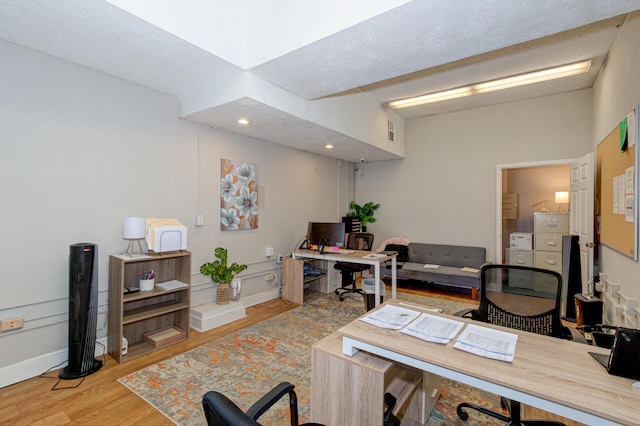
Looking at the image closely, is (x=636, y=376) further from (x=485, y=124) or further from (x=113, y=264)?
(x=485, y=124)

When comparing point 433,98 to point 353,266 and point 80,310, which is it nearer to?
point 353,266

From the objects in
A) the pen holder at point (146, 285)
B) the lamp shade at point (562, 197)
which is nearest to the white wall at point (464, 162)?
the lamp shade at point (562, 197)

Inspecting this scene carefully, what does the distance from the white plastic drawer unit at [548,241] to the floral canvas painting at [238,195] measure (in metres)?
4.87

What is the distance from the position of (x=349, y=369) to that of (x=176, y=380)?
1.69 m

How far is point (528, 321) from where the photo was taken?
1.85 meters

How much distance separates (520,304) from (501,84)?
347 cm

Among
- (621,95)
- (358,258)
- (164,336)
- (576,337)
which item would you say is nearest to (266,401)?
(576,337)

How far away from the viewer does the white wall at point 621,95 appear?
7.36 ft

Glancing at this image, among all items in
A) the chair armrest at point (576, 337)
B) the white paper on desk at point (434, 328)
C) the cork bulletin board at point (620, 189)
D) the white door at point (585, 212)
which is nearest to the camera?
the white paper on desk at point (434, 328)

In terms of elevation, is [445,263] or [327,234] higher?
[327,234]

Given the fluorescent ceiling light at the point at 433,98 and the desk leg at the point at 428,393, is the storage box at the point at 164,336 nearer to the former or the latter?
the desk leg at the point at 428,393

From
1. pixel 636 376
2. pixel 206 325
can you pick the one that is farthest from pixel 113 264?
pixel 636 376

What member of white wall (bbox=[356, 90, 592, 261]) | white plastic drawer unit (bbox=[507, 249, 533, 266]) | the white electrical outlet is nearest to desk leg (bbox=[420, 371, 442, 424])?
the white electrical outlet

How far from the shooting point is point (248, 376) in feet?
8.07
